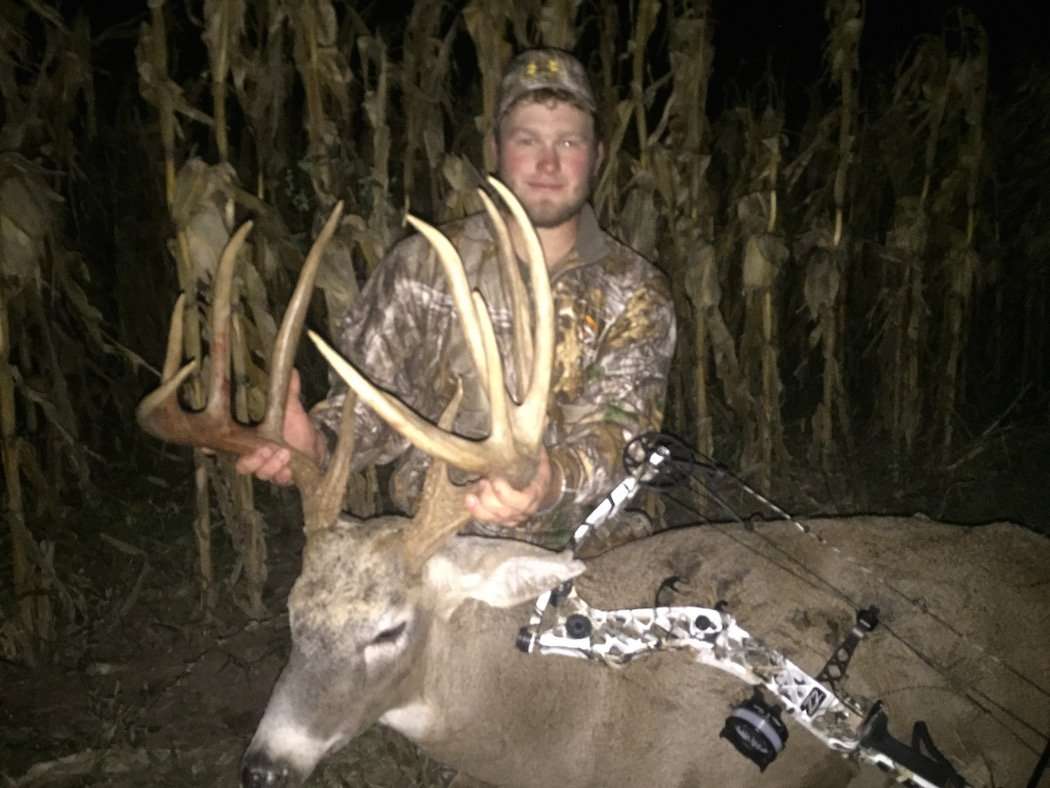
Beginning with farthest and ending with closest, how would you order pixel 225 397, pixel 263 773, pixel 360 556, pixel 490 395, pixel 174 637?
1. pixel 174 637
2. pixel 225 397
3. pixel 360 556
4. pixel 263 773
5. pixel 490 395

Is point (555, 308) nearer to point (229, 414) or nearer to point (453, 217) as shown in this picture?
point (229, 414)

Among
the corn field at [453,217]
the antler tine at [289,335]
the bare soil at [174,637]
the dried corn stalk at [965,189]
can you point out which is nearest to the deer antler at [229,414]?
the antler tine at [289,335]

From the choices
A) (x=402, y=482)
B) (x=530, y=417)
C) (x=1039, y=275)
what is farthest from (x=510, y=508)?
(x=1039, y=275)

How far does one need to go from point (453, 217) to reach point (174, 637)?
2.45m

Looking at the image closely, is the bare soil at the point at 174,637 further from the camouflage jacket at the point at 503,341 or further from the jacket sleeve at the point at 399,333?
the jacket sleeve at the point at 399,333

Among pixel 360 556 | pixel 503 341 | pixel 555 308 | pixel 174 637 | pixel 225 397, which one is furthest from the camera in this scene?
pixel 174 637

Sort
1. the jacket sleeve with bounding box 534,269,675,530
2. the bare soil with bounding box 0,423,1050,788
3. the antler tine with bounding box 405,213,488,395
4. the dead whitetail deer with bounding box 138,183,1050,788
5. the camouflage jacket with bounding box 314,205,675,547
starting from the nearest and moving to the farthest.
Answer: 1. the antler tine with bounding box 405,213,488,395
2. the dead whitetail deer with bounding box 138,183,1050,788
3. the jacket sleeve with bounding box 534,269,675,530
4. the camouflage jacket with bounding box 314,205,675,547
5. the bare soil with bounding box 0,423,1050,788

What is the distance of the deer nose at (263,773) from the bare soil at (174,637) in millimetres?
1184

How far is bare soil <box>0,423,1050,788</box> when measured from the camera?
3.19 metres

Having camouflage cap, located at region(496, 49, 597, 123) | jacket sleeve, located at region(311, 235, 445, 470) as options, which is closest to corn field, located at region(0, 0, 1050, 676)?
camouflage cap, located at region(496, 49, 597, 123)

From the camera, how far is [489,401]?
1.94m

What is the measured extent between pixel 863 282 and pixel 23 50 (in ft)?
21.0

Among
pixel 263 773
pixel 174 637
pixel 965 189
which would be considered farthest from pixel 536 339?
pixel 965 189

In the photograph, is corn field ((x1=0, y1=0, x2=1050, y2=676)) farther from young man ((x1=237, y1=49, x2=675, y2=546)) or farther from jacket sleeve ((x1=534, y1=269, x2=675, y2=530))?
jacket sleeve ((x1=534, y1=269, x2=675, y2=530))
